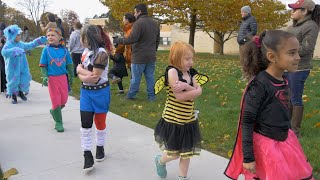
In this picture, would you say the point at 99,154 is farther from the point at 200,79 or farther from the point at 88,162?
the point at 200,79

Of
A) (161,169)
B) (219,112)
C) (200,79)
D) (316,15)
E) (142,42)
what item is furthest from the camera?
(142,42)

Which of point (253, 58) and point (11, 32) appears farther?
point (11, 32)

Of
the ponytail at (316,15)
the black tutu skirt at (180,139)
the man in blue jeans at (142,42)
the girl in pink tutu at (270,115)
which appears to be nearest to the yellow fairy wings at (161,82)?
the black tutu skirt at (180,139)

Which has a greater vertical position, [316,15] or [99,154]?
[316,15]

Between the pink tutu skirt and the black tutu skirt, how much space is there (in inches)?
32.1

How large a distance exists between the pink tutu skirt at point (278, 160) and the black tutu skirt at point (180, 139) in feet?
2.67

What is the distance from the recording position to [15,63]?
728 centimetres

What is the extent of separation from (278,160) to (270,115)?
1.00 feet

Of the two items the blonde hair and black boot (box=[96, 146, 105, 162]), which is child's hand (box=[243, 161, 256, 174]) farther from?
black boot (box=[96, 146, 105, 162])

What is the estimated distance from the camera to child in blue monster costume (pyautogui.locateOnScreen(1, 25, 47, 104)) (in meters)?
6.92

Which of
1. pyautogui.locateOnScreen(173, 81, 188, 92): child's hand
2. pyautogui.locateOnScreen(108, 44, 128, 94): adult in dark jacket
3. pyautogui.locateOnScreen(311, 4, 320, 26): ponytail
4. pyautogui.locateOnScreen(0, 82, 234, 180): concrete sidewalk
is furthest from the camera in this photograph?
pyautogui.locateOnScreen(108, 44, 128, 94): adult in dark jacket

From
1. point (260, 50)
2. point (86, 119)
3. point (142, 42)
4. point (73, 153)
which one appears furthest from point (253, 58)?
point (142, 42)

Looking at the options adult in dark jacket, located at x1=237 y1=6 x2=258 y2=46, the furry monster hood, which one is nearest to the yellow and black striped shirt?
the furry monster hood

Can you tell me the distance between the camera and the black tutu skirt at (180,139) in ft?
10.8
